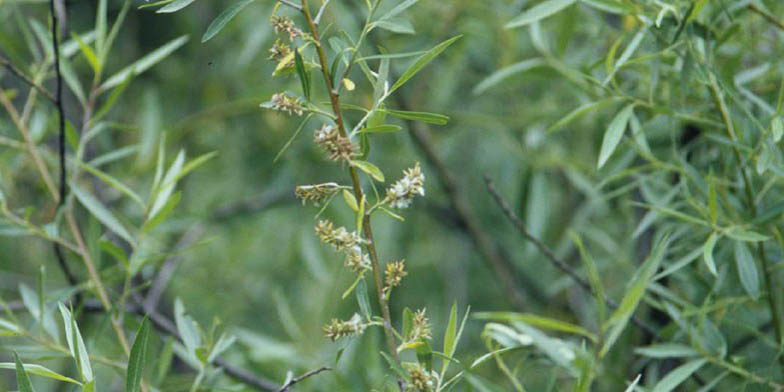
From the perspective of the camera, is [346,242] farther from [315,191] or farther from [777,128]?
[777,128]

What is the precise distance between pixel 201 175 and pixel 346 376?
29.2 inches

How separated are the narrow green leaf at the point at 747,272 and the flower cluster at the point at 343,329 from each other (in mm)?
255

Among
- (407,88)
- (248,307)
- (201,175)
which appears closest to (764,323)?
(407,88)

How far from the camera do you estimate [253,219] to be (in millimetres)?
1412

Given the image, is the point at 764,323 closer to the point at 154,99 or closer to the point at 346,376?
the point at 346,376

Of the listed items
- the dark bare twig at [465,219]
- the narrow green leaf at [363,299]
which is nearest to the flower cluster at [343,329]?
the narrow green leaf at [363,299]

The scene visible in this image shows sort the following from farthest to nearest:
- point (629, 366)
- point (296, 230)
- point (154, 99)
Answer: point (296, 230) < point (154, 99) < point (629, 366)

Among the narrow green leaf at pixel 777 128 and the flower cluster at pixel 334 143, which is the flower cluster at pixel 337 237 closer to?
the flower cluster at pixel 334 143

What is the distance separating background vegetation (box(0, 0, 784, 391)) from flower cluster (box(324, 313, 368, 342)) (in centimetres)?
1

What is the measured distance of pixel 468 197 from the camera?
1.43 m

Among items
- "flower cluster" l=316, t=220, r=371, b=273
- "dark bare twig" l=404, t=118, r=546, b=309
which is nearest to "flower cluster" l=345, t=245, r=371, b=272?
"flower cluster" l=316, t=220, r=371, b=273

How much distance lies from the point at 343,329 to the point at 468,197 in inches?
39.9

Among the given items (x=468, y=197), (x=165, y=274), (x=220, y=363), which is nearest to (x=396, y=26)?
(x=220, y=363)

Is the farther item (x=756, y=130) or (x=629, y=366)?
(x=629, y=366)
